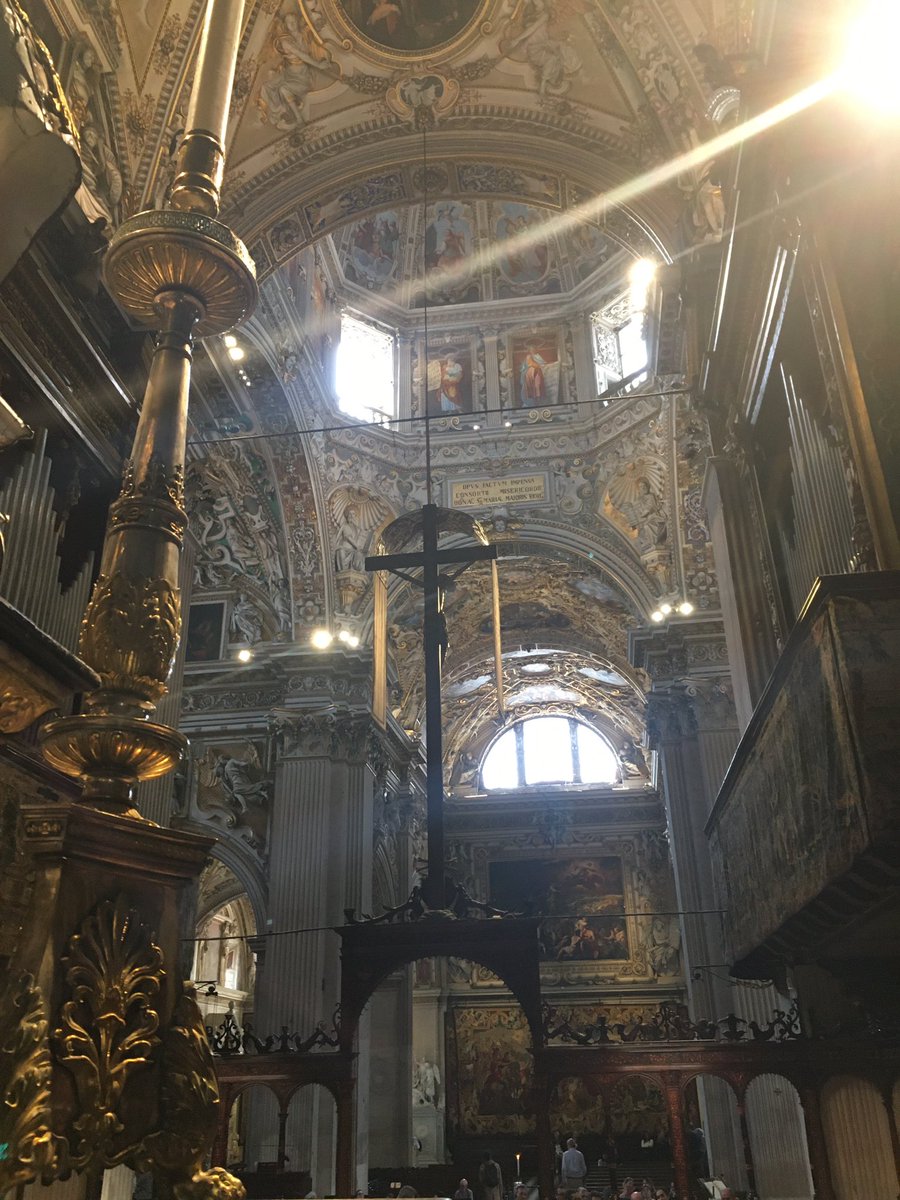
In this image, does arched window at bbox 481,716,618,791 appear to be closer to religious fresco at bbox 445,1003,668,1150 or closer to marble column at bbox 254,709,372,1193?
religious fresco at bbox 445,1003,668,1150

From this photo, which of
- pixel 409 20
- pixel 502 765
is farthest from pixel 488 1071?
pixel 409 20

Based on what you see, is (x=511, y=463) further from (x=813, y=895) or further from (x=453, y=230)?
(x=813, y=895)

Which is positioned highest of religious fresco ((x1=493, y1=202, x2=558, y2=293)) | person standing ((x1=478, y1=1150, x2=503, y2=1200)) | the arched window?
religious fresco ((x1=493, y1=202, x2=558, y2=293))

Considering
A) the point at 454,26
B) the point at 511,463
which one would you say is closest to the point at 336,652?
the point at 511,463

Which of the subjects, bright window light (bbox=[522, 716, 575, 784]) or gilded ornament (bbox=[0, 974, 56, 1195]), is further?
bright window light (bbox=[522, 716, 575, 784])

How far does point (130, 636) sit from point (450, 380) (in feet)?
51.2

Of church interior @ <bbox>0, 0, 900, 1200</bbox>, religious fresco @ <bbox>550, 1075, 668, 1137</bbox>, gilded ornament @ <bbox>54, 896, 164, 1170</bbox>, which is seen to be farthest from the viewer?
religious fresco @ <bbox>550, 1075, 668, 1137</bbox>

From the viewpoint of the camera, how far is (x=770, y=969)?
6988 millimetres

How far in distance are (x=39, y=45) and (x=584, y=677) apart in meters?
21.8

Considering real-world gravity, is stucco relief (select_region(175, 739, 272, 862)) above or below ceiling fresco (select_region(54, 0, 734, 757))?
below

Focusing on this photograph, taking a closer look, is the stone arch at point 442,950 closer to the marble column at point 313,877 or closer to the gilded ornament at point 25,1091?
the marble column at point 313,877

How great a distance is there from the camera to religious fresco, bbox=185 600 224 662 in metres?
15.9

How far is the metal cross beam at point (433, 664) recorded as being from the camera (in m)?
7.23

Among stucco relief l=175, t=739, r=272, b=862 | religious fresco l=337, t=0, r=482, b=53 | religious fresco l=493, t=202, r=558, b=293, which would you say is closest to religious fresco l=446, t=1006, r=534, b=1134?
stucco relief l=175, t=739, r=272, b=862
